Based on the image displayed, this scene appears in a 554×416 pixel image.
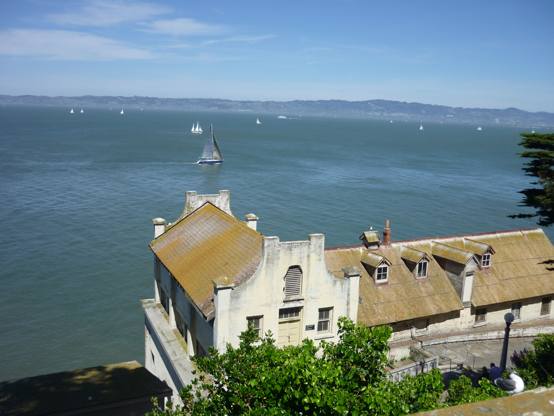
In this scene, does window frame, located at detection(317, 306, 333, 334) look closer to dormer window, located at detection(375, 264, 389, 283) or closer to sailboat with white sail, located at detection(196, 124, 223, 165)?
dormer window, located at detection(375, 264, 389, 283)

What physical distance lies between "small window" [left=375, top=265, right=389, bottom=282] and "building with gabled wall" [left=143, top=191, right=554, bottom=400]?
63 millimetres

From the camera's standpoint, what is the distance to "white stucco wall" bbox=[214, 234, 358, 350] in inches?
1003

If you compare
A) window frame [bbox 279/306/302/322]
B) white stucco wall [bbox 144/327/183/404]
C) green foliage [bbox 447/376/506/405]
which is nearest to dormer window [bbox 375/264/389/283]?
window frame [bbox 279/306/302/322]

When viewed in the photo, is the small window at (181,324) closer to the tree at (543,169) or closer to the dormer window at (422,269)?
the dormer window at (422,269)

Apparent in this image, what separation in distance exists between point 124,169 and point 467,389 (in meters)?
119

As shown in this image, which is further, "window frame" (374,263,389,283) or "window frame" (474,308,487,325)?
"window frame" (474,308,487,325)

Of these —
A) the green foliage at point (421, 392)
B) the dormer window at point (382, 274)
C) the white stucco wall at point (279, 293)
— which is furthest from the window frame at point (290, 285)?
the green foliage at point (421, 392)

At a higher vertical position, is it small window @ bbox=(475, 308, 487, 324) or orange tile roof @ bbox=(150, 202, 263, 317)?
orange tile roof @ bbox=(150, 202, 263, 317)

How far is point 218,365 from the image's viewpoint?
15172mm

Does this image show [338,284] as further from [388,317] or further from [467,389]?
[467,389]

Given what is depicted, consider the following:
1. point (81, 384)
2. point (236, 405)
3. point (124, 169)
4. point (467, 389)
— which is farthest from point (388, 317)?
point (124, 169)

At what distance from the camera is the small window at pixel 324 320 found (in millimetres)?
28094

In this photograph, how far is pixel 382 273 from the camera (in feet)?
112

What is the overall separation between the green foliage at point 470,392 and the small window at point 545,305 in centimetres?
2374
